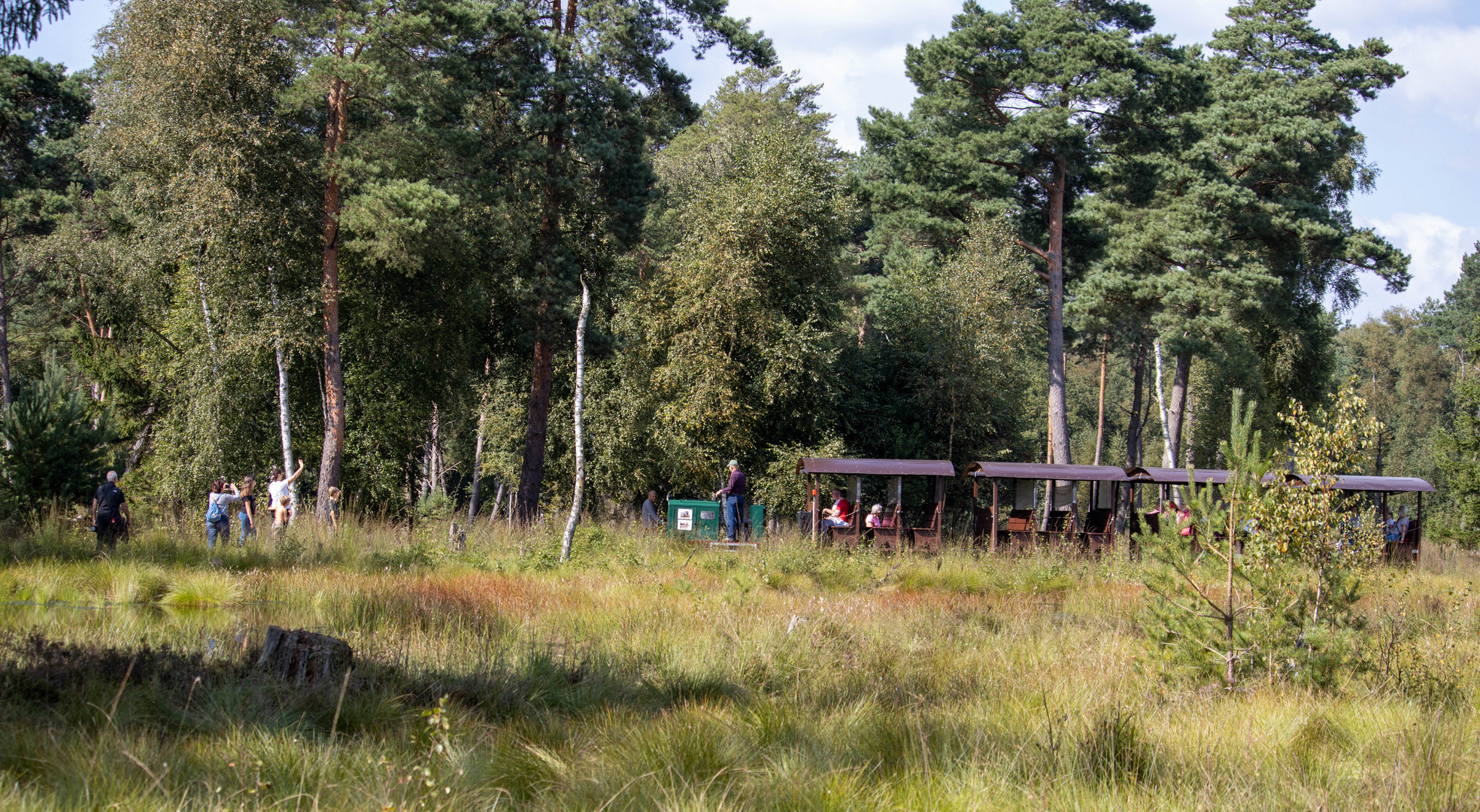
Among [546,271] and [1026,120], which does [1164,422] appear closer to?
[1026,120]

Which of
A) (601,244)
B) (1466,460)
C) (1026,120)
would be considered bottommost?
(1466,460)

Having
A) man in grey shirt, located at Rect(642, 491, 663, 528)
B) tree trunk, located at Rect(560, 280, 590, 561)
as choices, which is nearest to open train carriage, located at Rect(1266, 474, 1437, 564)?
man in grey shirt, located at Rect(642, 491, 663, 528)

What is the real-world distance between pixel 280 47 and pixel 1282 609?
20.9 m

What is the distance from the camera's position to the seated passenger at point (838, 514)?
66.1 feet

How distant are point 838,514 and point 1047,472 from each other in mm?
4285

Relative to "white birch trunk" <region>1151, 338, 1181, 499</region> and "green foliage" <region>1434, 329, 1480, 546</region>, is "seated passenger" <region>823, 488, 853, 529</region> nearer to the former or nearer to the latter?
"white birch trunk" <region>1151, 338, 1181, 499</region>

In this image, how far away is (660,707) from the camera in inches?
262

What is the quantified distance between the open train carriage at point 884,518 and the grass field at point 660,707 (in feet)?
22.1

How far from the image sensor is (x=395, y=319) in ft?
78.9

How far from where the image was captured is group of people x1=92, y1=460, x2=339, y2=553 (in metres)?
14.1

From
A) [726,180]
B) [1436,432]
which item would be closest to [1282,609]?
[726,180]

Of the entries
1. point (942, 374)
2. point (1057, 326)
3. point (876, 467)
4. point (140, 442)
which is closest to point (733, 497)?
point (876, 467)

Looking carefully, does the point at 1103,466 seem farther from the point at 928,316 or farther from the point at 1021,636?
the point at 1021,636

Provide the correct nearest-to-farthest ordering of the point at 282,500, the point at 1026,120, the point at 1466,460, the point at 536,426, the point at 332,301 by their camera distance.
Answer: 1. the point at 282,500
2. the point at 332,301
3. the point at 536,426
4. the point at 1466,460
5. the point at 1026,120
